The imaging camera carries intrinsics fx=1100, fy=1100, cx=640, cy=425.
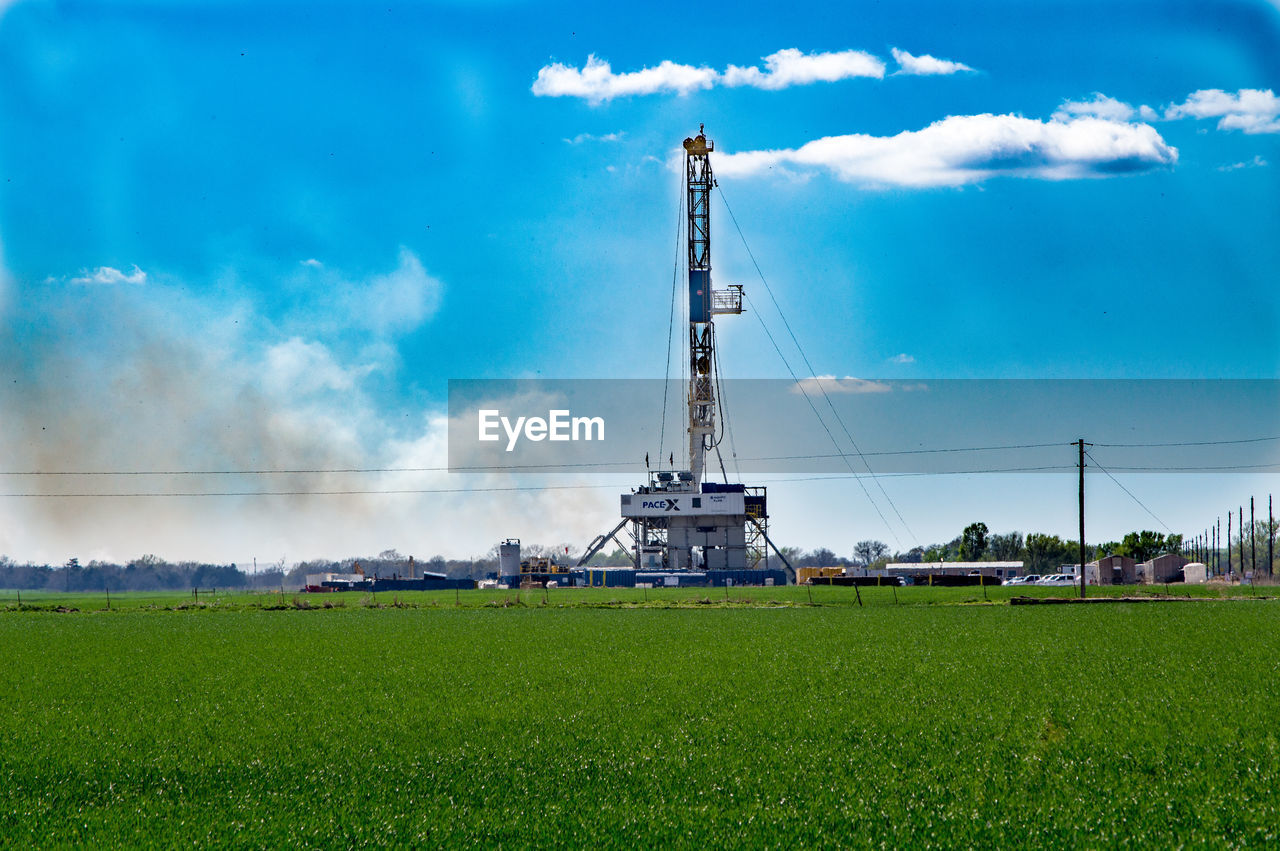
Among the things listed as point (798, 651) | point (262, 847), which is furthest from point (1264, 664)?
point (262, 847)

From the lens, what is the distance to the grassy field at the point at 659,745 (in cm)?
1216

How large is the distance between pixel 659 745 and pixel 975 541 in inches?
6216

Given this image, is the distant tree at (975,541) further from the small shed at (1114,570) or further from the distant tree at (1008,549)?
the small shed at (1114,570)

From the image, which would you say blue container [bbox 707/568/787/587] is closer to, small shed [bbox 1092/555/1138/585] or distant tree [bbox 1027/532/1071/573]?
small shed [bbox 1092/555/1138/585]

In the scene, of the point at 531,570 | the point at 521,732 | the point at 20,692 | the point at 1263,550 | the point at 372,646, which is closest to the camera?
the point at 521,732

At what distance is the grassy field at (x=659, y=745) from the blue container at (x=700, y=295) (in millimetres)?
79418

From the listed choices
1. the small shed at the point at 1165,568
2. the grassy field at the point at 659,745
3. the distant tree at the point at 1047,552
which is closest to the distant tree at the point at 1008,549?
the distant tree at the point at 1047,552

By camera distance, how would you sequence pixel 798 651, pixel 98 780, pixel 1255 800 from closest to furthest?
pixel 1255 800 < pixel 98 780 < pixel 798 651

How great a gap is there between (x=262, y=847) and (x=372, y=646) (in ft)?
74.0

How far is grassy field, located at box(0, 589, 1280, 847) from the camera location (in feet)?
39.9

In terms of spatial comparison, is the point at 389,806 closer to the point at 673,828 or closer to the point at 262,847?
the point at 262,847

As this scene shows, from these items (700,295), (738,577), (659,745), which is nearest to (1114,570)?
(738,577)

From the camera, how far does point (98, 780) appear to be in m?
14.5

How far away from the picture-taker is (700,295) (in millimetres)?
109062
